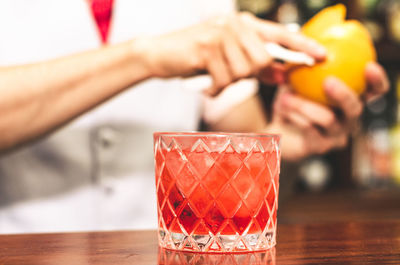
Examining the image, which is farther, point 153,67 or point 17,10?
point 17,10

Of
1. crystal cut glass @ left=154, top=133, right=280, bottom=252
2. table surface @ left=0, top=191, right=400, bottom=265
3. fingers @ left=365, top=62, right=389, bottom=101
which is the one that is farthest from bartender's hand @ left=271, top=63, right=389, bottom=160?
crystal cut glass @ left=154, top=133, right=280, bottom=252

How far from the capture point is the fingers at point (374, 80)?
2.95ft

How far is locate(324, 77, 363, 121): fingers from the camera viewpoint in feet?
2.90

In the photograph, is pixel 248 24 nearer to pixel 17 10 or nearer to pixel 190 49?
pixel 190 49

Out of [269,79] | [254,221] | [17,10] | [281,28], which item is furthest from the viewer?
[17,10]

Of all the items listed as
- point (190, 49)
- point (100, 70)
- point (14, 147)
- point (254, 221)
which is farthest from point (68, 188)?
point (254, 221)

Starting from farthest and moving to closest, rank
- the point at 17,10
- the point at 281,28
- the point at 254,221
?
the point at 17,10 → the point at 281,28 → the point at 254,221

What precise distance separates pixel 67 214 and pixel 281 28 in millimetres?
676

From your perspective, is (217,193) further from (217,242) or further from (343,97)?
(343,97)

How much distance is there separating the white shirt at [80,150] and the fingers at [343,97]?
0.49 m

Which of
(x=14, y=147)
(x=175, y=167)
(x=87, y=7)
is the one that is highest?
(x=87, y=7)

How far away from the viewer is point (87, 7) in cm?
120

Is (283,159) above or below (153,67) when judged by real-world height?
below

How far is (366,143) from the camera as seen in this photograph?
2621 millimetres
